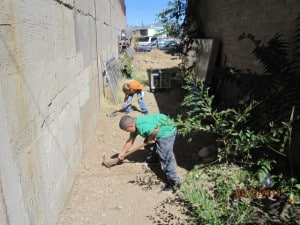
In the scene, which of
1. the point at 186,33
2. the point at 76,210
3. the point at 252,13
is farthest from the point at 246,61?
the point at 186,33

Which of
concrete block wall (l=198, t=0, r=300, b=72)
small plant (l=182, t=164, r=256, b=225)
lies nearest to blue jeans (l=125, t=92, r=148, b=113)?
concrete block wall (l=198, t=0, r=300, b=72)

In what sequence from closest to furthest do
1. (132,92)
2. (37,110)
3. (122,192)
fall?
(37,110) < (122,192) < (132,92)

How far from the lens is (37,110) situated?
2.88 metres

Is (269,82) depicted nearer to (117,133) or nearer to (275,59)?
(275,59)

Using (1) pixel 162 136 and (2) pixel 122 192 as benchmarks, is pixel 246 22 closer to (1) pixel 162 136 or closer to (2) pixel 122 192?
(1) pixel 162 136

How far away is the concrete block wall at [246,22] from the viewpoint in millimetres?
4211

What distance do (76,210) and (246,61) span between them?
3.82 meters
